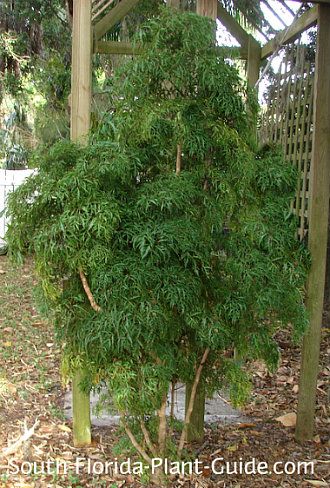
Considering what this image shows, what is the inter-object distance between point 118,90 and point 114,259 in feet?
2.59

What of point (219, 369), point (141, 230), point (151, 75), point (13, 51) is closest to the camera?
point (141, 230)

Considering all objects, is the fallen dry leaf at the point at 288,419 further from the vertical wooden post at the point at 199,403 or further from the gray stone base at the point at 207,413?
the vertical wooden post at the point at 199,403

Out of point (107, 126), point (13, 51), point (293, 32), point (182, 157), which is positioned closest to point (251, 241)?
point (182, 157)

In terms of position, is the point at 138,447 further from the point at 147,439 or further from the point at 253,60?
the point at 253,60

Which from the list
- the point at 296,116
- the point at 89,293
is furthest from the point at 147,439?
the point at 296,116

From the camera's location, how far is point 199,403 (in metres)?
3.24

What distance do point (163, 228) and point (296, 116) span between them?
2102mm

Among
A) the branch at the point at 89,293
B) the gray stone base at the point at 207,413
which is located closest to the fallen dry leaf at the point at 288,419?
the gray stone base at the point at 207,413

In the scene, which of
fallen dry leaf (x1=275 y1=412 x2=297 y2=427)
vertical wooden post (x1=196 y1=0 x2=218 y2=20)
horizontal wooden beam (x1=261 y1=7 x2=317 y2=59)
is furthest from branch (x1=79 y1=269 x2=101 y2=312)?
horizontal wooden beam (x1=261 y1=7 x2=317 y2=59)

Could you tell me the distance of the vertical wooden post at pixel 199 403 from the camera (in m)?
3.07

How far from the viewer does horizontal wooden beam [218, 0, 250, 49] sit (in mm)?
3973

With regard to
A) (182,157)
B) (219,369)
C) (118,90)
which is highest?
(118,90)

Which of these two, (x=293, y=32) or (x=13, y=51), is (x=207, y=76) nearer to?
(x=293, y=32)

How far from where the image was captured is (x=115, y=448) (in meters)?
2.96
